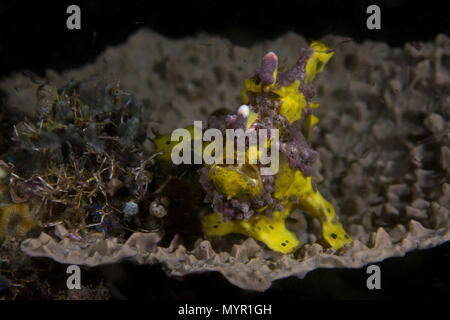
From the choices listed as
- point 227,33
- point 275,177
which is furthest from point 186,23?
point 275,177

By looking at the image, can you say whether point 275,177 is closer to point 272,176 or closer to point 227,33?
point 272,176

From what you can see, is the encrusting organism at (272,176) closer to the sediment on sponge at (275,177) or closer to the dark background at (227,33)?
the sediment on sponge at (275,177)

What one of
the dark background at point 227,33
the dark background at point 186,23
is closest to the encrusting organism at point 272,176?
the dark background at point 227,33

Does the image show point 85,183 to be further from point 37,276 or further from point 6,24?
point 6,24

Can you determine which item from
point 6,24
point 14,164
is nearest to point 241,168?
point 14,164

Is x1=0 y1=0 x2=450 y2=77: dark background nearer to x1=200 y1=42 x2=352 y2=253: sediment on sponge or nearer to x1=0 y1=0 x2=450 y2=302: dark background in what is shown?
x1=0 y1=0 x2=450 y2=302: dark background

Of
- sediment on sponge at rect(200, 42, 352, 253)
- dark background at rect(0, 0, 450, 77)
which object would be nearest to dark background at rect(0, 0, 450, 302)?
dark background at rect(0, 0, 450, 77)
